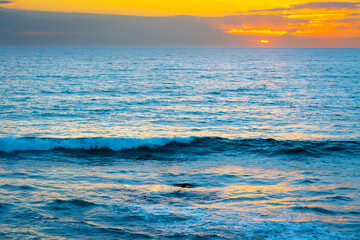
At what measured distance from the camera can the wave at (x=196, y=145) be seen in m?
18.8

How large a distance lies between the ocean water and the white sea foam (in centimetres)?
6

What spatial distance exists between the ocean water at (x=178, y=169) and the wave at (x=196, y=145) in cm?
6

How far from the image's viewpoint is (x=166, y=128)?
24016 millimetres

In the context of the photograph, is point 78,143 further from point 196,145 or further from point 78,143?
point 196,145

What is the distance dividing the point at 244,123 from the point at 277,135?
3.74 m

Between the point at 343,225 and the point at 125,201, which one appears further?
the point at 125,201

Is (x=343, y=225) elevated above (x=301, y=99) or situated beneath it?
situated beneath

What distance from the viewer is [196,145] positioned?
20.0 m

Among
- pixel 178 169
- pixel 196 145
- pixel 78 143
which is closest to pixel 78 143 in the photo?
pixel 78 143

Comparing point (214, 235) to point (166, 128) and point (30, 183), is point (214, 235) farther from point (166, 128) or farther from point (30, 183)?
point (166, 128)

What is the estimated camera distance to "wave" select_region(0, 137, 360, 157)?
18.8 meters

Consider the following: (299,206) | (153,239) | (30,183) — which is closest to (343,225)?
(299,206)

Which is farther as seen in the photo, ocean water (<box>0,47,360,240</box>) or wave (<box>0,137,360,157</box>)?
wave (<box>0,137,360,157</box>)

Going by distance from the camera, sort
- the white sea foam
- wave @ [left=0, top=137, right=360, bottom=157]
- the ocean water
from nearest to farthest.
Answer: the ocean water < wave @ [left=0, top=137, right=360, bottom=157] < the white sea foam
